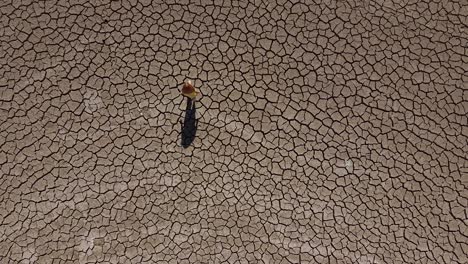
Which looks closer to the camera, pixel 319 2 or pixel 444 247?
pixel 444 247

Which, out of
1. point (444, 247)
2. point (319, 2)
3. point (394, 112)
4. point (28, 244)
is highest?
point (319, 2)

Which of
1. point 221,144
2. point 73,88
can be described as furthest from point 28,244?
point 221,144

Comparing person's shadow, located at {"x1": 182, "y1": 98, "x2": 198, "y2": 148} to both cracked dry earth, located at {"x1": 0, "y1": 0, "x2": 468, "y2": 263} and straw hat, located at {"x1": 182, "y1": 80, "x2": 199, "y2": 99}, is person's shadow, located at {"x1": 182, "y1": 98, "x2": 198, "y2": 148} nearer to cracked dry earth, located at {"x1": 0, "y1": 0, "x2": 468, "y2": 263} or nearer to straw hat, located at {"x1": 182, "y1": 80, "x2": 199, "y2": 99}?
cracked dry earth, located at {"x1": 0, "y1": 0, "x2": 468, "y2": 263}

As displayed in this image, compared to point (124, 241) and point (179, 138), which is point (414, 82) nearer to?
point (179, 138)

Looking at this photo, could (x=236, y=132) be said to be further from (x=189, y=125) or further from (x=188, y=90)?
(x=188, y=90)

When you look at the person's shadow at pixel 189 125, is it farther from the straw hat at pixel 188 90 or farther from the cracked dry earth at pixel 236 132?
the straw hat at pixel 188 90
